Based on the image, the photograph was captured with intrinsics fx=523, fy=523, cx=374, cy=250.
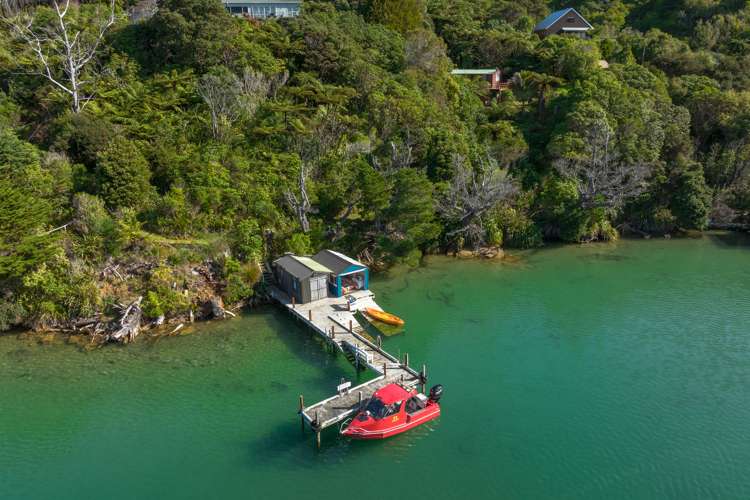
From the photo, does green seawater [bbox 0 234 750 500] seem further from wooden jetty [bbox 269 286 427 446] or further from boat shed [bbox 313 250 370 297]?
boat shed [bbox 313 250 370 297]

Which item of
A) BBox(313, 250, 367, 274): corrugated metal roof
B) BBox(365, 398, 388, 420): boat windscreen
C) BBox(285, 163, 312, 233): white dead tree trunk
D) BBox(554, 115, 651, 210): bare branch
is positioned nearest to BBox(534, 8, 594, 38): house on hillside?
BBox(554, 115, 651, 210): bare branch

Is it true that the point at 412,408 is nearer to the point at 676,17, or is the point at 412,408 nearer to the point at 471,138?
the point at 471,138

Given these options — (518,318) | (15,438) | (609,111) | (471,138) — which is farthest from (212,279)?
(609,111)

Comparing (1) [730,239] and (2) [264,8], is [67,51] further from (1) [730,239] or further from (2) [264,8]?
(1) [730,239]

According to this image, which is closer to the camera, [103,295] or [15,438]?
[15,438]

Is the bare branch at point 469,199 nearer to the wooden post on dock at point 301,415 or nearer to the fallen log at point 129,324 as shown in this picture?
the wooden post on dock at point 301,415

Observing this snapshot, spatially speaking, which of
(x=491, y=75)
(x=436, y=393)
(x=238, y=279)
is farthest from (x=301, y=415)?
(x=491, y=75)
